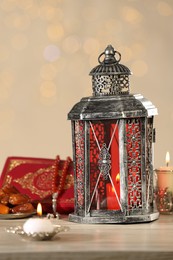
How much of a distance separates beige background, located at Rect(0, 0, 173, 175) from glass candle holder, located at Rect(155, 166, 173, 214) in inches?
39.9

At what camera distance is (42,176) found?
1990mm

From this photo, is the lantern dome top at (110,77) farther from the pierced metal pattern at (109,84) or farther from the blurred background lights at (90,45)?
the blurred background lights at (90,45)

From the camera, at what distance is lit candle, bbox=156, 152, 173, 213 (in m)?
1.90

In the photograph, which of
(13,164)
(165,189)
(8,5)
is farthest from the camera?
(8,5)

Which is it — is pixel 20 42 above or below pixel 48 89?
above

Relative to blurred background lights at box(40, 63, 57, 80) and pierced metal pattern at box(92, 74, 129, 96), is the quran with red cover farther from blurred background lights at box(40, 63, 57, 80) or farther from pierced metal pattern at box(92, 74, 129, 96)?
blurred background lights at box(40, 63, 57, 80)

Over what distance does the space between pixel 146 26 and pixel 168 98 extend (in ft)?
0.93

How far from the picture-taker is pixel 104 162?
1.75 meters

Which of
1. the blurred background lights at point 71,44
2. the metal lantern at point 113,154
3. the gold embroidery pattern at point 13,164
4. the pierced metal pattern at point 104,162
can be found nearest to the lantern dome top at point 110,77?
the metal lantern at point 113,154

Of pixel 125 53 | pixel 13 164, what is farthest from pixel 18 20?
pixel 13 164

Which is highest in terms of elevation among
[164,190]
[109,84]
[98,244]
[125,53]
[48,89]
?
[125,53]

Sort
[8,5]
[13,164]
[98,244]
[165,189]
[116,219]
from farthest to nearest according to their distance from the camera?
[8,5]
[13,164]
[165,189]
[116,219]
[98,244]

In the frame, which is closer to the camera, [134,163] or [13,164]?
[134,163]

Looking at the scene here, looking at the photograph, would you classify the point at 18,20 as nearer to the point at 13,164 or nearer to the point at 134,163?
the point at 13,164
